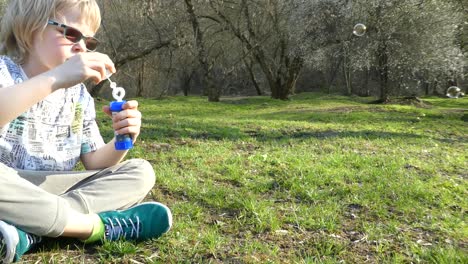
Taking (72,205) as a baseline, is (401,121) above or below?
below

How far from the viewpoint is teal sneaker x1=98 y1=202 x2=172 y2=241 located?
265 centimetres

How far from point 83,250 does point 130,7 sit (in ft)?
74.3

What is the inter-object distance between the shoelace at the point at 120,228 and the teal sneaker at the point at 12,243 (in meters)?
0.46

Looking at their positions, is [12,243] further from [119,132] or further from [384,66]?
[384,66]

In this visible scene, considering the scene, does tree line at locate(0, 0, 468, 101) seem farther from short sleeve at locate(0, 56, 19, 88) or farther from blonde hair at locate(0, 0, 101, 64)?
short sleeve at locate(0, 56, 19, 88)

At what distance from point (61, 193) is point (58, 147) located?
1.04 feet

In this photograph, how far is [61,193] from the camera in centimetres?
284

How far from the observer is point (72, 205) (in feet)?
8.63

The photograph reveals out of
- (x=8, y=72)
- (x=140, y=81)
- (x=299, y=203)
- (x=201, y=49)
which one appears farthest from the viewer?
(x=140, y=81)

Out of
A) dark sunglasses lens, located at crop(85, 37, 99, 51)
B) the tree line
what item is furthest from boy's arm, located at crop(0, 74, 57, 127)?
the tree line

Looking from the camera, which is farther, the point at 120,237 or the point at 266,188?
the point at 266,188

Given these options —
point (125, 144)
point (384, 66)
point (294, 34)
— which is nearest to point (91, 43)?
point (125, 144)

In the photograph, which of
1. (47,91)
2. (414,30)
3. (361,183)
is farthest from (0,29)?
(414,30)

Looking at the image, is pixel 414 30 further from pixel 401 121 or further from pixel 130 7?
pixel 130 7
